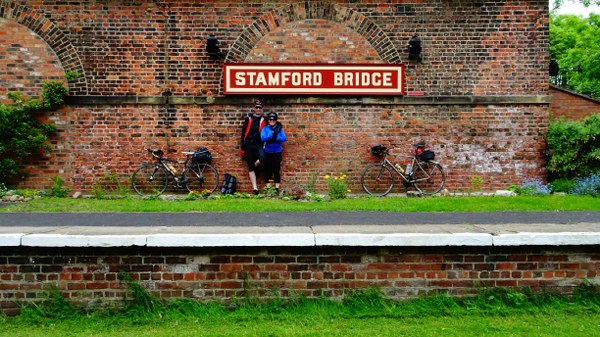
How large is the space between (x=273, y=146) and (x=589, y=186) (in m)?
6.96

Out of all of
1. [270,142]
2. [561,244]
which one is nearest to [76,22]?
[270,142]

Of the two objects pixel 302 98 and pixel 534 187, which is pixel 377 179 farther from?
pixel 534 187

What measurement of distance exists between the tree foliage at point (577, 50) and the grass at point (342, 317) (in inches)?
634

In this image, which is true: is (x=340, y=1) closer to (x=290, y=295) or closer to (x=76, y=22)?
(x=76, y=22)

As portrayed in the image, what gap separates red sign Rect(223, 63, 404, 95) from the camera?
35.2ft

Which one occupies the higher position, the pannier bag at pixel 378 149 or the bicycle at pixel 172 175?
the pannier bag at pixel 378 149

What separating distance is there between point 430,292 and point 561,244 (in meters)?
1.30

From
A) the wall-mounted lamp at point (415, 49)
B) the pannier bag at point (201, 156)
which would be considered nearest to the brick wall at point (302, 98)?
the wall-mounted lamp at point (415, 49)

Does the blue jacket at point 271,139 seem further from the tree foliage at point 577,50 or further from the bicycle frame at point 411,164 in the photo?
the tree foliage at point 577,50

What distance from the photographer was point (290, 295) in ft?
14.0

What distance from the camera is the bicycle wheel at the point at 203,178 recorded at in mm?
10766

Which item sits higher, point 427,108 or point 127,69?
point 127,69

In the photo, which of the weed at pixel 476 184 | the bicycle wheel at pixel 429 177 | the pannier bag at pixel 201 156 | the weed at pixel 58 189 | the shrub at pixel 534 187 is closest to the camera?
the shrub at pixel 534 187

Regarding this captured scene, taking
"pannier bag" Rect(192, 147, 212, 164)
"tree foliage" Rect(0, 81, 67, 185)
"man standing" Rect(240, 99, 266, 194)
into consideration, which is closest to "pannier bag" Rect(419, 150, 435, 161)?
"man standing" Rect(240, 99, 266, 194)
